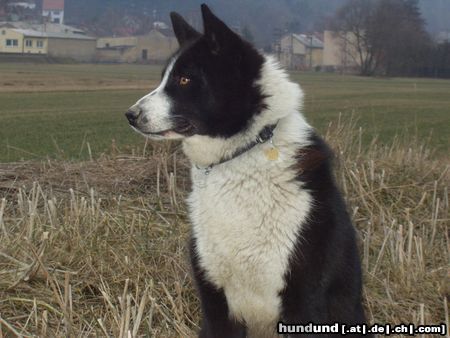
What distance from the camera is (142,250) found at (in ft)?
15.5

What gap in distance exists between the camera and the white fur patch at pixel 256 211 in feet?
10.5

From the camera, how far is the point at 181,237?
4.98 m

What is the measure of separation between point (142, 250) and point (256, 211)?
165 cm

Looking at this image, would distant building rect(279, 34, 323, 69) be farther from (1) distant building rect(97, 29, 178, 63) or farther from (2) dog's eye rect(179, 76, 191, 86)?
(2) dog's eye rect(179, 76, 191, 86)

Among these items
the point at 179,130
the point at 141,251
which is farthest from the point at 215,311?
the point at 141,251

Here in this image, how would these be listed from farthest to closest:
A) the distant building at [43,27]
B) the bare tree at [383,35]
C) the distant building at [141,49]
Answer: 1. the distant building at [43,27]
2. the distant building at [141,49]
3. the bare tree at [383,35]

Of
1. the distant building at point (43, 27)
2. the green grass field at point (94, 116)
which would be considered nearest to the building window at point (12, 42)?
the distant building at point (43, 27)

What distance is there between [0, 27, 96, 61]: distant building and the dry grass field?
107223mm

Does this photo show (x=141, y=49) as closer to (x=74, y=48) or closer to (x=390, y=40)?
(x=74, y=48)

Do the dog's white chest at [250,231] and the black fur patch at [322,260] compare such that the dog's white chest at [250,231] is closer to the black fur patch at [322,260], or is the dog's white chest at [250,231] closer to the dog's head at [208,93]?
the black fur patch at [322,260]

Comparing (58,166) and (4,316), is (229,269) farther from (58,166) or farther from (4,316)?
(58,166)

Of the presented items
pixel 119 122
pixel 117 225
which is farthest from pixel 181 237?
pixel 119 122

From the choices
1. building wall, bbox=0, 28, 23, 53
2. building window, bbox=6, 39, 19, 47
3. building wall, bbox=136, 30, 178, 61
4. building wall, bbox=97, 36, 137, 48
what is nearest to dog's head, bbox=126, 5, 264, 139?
building wall, bbox=0, 28, 23, 53

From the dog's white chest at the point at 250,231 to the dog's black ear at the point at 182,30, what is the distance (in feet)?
2.64
